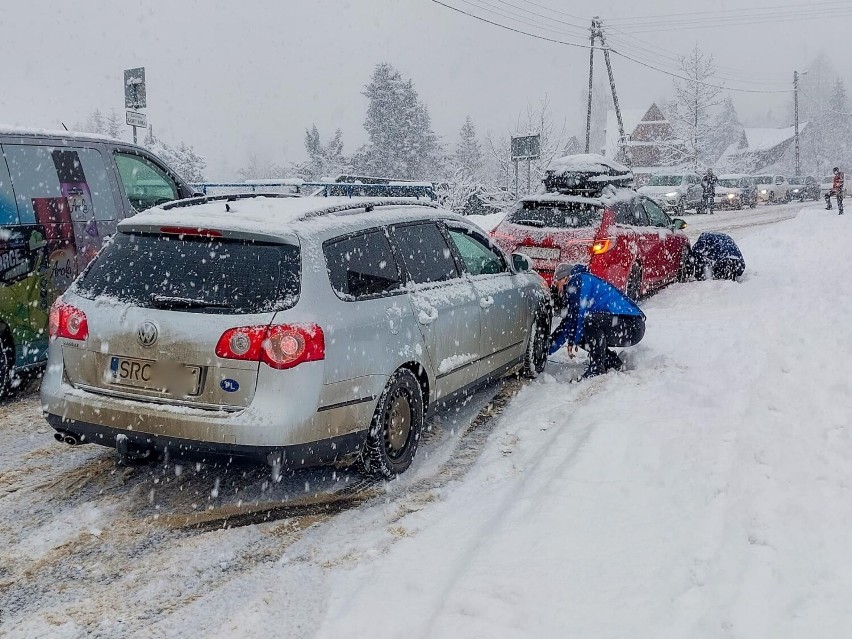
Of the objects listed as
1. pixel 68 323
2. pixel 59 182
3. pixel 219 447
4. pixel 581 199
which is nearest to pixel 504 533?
pixel 219 447

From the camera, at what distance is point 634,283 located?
10.7 m

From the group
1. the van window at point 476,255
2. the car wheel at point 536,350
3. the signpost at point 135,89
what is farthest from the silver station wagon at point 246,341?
the signpost at point 135,89

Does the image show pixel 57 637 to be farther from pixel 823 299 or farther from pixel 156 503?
pixel 823 299

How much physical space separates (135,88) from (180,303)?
10801mm

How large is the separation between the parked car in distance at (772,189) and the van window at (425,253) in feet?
145

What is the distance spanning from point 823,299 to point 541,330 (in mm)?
3958

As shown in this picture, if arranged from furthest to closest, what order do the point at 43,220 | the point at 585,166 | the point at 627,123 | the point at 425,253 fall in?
the point at 627,123, the point at 585,166, the point at 43,220, the point at 425,253

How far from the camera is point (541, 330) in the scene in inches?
288

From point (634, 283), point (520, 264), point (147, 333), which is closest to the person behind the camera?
point (147, 333)

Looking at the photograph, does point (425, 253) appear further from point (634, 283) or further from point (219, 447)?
point (634, 283)

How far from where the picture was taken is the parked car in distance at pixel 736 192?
4034 cm

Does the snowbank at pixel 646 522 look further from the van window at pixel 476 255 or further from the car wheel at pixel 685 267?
the car wheel at pixel 685 267

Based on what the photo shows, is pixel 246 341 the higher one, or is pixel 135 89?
pixel 135 89

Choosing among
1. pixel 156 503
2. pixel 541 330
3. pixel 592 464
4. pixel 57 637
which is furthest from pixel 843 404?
pixel 57 637
